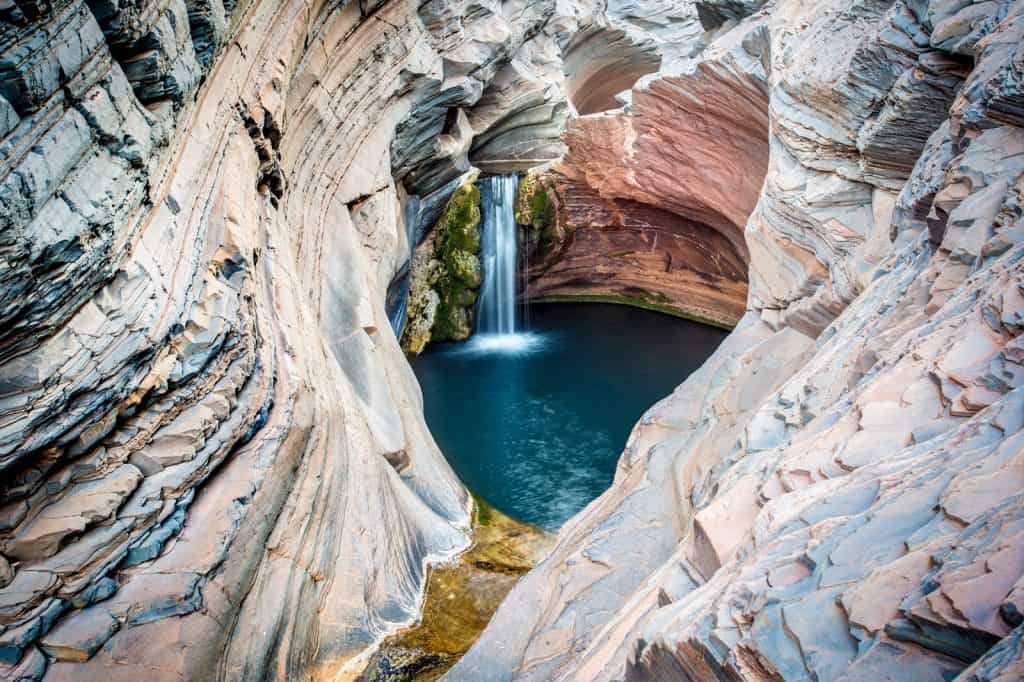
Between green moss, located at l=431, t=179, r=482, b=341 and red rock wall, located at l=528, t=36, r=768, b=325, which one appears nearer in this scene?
red rock wall, located at l=528, t=36, r=768, b=325

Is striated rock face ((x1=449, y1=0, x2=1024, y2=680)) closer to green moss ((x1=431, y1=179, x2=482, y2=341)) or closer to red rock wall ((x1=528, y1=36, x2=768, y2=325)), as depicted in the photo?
red rock wall ((x1=528, y1=36, x2=768, y2=325))

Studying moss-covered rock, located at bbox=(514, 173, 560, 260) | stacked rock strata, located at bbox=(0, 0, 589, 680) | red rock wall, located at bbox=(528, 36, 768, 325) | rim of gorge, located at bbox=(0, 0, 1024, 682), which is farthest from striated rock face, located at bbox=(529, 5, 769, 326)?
stacked rock strata, located at bbox=(0, 0, 589, 680)

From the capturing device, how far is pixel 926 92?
252 inches

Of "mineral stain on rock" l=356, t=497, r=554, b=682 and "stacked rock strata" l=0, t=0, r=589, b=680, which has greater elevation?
"stacked rock strata" l=0, t=0, r=589, b=680

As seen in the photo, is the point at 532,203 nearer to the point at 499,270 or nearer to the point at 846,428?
the point at 499,270

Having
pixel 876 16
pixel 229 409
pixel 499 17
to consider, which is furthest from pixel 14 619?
pixel 499 17

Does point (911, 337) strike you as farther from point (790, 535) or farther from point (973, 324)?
point (790, 535)

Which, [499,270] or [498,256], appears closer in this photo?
[498,256]

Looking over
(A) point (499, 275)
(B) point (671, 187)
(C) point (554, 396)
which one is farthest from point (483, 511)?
(B) point (671, 187)

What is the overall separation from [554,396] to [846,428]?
964 cm

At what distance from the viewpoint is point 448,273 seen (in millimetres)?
16047

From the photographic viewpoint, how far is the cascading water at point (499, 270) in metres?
16.2

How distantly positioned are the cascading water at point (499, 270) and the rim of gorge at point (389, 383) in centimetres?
529

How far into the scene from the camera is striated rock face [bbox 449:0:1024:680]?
2.30m
